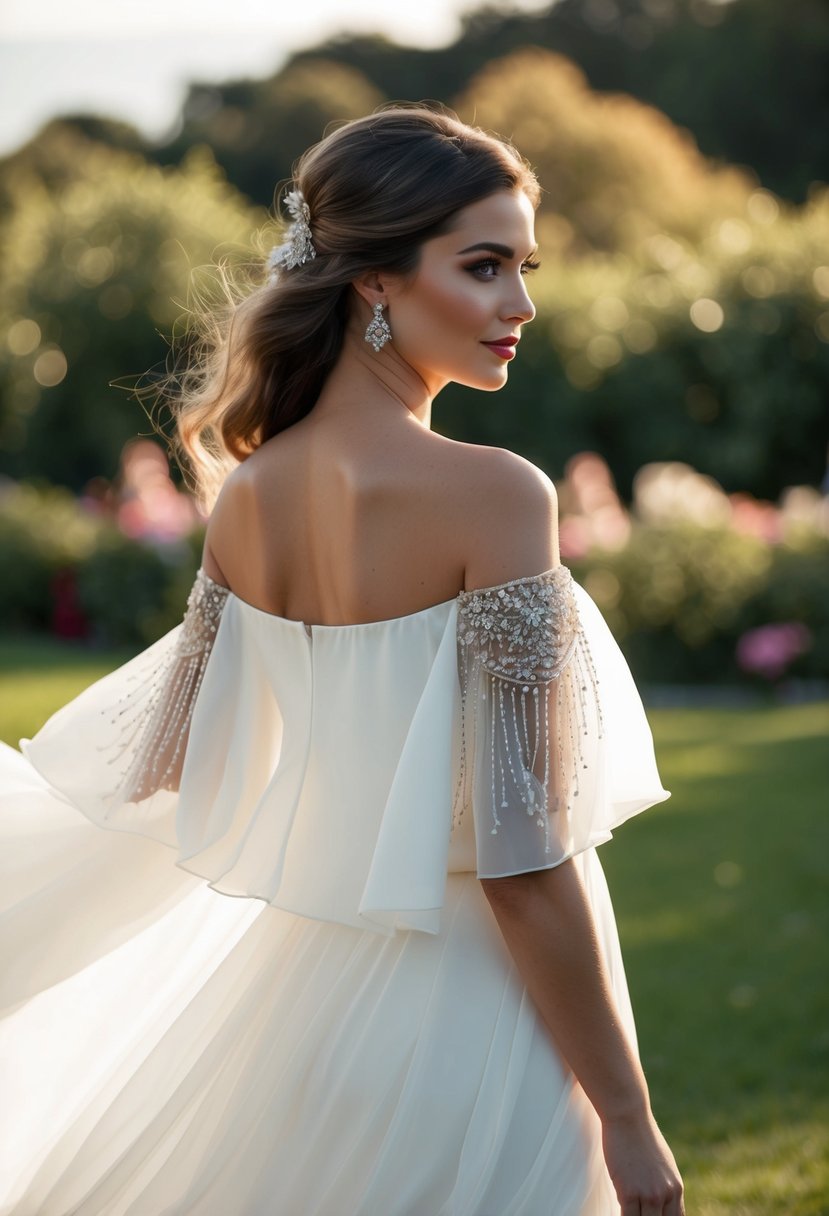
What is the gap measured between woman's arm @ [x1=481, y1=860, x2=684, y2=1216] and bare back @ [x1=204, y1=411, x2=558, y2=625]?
16.7 inches

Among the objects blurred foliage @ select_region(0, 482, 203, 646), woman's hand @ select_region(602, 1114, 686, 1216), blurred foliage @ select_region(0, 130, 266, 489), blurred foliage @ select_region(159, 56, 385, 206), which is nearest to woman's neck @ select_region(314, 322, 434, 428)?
woman's hand @ select_region(602, 1114, 686, 1216)

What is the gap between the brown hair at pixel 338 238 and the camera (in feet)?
6.71

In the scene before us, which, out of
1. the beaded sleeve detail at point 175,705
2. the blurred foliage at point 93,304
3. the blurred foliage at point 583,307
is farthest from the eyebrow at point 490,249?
the blurred foliage at point 93,304

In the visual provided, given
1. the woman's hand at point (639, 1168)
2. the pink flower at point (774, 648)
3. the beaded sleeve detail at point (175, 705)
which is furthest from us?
the pink flower at point (774, 648)

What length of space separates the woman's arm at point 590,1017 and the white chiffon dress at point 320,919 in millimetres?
48

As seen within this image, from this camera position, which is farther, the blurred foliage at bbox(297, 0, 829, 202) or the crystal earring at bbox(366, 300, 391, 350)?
the blurred foliage at bbox(297, 0, 829, 202)

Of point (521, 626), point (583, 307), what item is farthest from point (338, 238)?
point (583, 307)

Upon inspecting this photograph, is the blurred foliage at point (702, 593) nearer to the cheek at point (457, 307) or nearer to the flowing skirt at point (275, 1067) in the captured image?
the flowing skirt at point (275, 1067)

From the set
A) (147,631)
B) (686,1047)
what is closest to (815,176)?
(147,631)

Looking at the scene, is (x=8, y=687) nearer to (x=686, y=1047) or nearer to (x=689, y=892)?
(x=689, y=892)

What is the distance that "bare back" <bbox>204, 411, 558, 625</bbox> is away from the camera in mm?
1912

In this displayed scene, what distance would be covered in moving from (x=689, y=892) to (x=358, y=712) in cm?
476

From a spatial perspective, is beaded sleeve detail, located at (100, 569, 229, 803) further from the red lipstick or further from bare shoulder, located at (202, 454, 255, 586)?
the red lipstick

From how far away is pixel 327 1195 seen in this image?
6.53 feet
